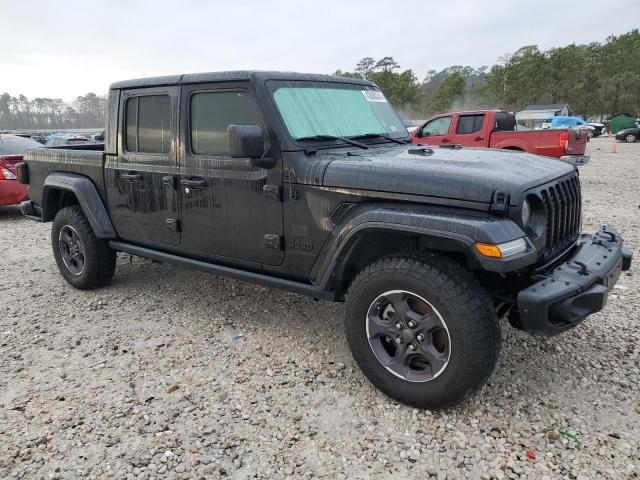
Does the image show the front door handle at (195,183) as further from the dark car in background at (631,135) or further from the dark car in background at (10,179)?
the dark car in background at (631,135)

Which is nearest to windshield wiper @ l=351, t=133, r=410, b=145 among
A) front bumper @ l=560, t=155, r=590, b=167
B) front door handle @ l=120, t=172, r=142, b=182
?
front door handle @ l=120, t=172, r=142, b=182

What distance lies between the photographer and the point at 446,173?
271cm

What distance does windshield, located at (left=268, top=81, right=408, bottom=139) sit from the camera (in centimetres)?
338

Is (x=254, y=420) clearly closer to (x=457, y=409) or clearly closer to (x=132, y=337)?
(x=457, y=409)

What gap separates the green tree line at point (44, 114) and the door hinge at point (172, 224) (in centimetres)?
9051

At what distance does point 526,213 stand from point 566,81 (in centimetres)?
6168

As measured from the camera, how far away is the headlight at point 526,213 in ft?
8.63

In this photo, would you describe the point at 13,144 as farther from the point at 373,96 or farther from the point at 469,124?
the point at 469,124

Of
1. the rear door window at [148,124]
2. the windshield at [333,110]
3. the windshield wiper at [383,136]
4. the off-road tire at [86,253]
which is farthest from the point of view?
the off-road tire at [86,253]

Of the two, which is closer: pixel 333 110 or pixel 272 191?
pixel 272 191

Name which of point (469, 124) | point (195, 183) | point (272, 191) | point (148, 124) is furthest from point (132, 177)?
point (469, 124)

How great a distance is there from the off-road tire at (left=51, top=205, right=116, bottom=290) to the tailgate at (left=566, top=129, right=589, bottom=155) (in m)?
9.35

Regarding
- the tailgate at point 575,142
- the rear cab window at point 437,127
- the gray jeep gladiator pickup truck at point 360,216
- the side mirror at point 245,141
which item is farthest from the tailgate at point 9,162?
the tailgate at point 575,142

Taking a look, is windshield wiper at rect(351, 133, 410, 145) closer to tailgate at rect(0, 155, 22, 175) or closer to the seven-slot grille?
the seven-slot grille
